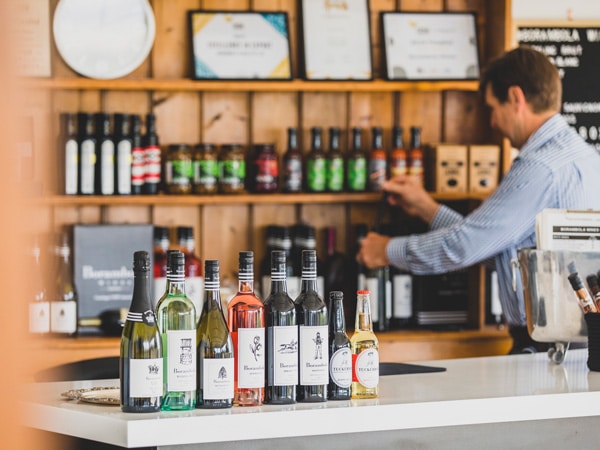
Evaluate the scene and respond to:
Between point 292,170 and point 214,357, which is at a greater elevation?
point 292,170

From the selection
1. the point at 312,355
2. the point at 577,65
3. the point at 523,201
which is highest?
the point at 577,65

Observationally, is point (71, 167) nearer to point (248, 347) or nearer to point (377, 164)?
point (377, 164)

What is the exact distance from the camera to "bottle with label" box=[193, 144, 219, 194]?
10.7 ft

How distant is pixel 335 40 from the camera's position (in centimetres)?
339

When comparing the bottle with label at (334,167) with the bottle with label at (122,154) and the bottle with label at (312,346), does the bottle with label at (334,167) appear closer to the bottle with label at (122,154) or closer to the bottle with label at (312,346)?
the bottle with label at (122,154)

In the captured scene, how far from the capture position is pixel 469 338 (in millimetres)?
3385

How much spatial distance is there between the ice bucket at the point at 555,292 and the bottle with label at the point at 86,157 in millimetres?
1645

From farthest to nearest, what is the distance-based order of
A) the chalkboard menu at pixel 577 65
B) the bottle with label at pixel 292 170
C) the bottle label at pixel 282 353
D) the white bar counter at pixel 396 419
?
the chalkboard menu at pixel 577 65 < the bottle with label at pixel 292 170 < the bottle label at pixel 282 353 < the white bar counter at pixel 396 419

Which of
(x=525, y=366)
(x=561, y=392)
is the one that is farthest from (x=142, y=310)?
(x=525, y=366)

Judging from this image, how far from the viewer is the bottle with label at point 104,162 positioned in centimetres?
318

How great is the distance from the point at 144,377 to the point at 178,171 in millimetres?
1890

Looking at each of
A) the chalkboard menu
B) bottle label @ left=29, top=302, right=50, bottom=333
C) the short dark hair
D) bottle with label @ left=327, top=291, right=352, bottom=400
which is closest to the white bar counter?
Result: bottle with label @ left=327, top=291, right=352, bottom=400

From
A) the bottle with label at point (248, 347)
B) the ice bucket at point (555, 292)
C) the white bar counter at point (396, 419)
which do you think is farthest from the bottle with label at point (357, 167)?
the bottle with label at point (248, 347)

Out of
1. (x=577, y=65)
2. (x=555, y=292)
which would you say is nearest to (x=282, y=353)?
(x=555, y=292)
